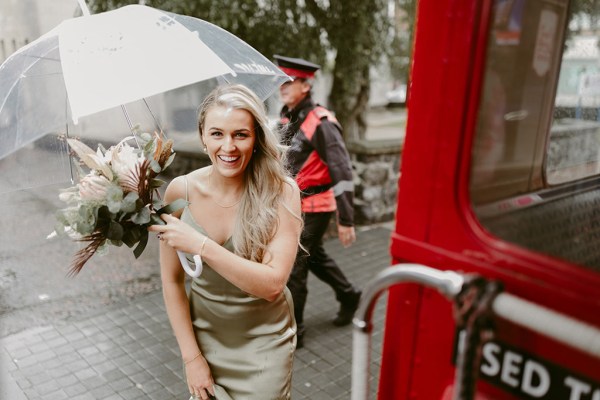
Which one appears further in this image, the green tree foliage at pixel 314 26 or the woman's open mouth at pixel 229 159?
the green tree foliage at pixel 314 26

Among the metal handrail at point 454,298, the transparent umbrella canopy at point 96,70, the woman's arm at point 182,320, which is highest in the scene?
the transparent umbrella canopy at point 96,70

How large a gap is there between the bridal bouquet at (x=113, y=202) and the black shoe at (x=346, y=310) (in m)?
2.76

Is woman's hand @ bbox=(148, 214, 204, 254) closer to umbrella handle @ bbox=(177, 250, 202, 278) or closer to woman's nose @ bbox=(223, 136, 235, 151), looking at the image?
umbrella handle @ bbox=(177, 250, 202, 278)

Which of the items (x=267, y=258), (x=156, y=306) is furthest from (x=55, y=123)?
(x=156, y=306)

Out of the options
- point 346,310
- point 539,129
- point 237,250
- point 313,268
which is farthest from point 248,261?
point 346,310

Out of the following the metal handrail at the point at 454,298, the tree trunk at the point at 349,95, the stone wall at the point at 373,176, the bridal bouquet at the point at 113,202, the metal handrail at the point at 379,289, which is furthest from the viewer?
the tree trunk at the point at 349,95

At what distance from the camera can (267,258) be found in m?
1.93

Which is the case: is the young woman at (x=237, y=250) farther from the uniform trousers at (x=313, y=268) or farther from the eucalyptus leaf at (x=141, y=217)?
the uniform trousers at (x=313, y=268)

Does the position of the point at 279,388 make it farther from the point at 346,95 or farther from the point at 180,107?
the point at 346,95

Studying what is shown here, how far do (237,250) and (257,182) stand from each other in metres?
0.28

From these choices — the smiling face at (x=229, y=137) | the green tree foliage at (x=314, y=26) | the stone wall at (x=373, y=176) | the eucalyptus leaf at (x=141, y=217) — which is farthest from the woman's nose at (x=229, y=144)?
the stone wall at (x=373, y=176)

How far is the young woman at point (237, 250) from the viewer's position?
1.94 m

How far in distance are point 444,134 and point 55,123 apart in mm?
1818

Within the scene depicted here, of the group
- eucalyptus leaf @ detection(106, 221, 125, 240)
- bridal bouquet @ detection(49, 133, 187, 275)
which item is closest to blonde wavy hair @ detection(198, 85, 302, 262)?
bridal bouquet @ detection(49, 133, 187, 275)
